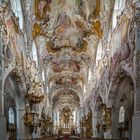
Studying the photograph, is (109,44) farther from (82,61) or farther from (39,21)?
(82,61)

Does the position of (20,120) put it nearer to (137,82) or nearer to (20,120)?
(20,120)

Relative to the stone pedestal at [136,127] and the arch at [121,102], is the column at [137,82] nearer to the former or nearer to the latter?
the stone pedestal at [136,127]

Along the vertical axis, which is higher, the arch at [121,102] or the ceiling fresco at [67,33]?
the ceiling fresco at [67,33]

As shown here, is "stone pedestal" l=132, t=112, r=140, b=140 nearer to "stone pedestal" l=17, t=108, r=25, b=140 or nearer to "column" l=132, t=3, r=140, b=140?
"column" l=132, t=3, r=140, b=140

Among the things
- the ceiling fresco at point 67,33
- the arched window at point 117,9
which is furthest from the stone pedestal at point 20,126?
the arched window at point 117,9

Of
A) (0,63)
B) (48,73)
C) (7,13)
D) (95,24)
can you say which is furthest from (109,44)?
(48,73)

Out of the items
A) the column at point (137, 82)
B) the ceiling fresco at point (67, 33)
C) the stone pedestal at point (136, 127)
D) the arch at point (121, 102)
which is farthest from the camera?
the ceiling fresco at point (67, 33)

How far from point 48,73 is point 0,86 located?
26151 mm

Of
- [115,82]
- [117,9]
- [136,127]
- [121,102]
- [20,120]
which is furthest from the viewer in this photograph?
[121,102]

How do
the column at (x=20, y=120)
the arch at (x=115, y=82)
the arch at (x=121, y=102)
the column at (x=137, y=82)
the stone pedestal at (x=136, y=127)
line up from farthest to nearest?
1. the column at (x=20, y=120)
2. the arch at (x=121, y=102)
3. the arch at (x=115, y=82)
4. the column at (x=137, y=82)
5. the stone pedestal at (x=136, y=127)

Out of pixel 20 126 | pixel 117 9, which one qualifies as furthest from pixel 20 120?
pixel 117 9

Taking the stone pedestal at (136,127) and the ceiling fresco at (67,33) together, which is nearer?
the stone pedestal at (136,127)

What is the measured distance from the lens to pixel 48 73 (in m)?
39.3

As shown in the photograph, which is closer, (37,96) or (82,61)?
(37,96)
